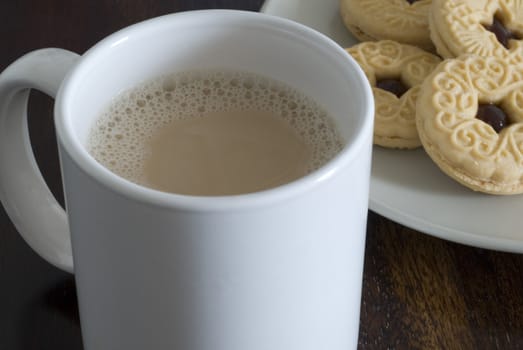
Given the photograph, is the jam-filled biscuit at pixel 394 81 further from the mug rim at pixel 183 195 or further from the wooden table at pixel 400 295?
the mug rim at pixel 183 195

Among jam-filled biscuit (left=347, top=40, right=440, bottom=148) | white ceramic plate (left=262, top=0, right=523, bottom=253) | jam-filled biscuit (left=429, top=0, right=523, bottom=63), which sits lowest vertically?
white ceramic plate (left=262, top=0, right=523, bottom=253)

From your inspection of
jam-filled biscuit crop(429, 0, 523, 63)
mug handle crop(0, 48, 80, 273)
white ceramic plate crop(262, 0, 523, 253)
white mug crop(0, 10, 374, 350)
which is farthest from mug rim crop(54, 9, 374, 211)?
jam-filled biscuit crop(429, 0, 523, 63)

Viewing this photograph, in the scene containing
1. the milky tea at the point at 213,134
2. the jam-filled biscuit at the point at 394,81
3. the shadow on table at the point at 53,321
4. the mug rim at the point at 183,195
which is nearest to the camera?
the mug rim at the point at 183,195

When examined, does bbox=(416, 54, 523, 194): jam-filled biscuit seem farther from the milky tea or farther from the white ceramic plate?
the milky tea

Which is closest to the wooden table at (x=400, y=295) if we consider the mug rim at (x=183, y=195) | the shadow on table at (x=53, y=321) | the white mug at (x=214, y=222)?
the shadow on table at (x=53, y=321)

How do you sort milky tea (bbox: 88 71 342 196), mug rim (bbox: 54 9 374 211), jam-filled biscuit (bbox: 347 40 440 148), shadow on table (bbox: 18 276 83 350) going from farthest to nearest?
jam-filled biscuit (bbox: 347 40 440 148)
shadow on table (bbox: 18 276 83 350)
milky tea (bbox: 88 71 342 196)
mug rim (bbox: 54 9 374 211)

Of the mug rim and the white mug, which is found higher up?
the mug rim

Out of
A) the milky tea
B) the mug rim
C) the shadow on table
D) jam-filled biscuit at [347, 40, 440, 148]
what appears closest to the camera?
the mug rim

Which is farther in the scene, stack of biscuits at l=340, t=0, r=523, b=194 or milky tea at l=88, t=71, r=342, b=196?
stack of biscuits at l=340, t=0, r=523, b=194
